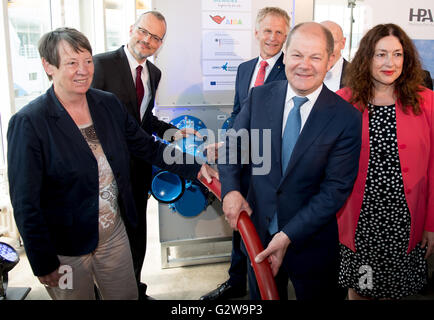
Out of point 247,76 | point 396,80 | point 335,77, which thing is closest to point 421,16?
point 335,77

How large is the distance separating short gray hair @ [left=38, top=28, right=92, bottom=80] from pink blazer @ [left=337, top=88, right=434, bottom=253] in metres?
1.38

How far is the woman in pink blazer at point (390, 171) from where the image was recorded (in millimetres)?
1866

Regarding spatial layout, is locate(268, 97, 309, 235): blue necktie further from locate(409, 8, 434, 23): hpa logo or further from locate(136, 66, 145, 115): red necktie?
locate(409, 8, 434, 23): hpa logo

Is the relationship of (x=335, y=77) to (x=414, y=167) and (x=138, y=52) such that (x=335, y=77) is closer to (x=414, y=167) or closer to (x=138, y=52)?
(x=414, y=167)

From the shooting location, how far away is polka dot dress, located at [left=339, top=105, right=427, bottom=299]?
187cm

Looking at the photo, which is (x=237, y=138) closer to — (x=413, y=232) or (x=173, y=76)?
(x=413, y=232)

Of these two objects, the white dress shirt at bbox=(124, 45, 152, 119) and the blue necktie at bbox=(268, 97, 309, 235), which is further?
the white dress shirt at bbox=(124, 45, 152, 119)

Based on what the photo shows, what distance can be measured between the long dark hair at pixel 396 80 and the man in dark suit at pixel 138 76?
126 centimetres

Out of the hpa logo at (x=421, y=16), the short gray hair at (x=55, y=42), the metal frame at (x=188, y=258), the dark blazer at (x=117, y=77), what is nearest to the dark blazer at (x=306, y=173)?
the short gray hair at (x=55, y=42)

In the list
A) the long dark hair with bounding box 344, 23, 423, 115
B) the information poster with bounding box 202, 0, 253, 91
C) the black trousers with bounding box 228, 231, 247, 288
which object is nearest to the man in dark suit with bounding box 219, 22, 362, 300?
the long dark hair with bounding box 344, 23, 423, 115

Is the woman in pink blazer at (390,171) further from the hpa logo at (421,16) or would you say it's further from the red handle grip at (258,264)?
the hpa logo at (421,16)

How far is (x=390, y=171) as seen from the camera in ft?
6.14

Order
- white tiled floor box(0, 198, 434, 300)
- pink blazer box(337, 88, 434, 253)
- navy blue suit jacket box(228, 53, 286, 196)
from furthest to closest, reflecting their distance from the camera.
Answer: white tiled floor box(0, 198, 434, 300), navy blue suit jacket box(228, 53, 286, 196), pink blazer box(337, 88, 434, 253)
